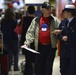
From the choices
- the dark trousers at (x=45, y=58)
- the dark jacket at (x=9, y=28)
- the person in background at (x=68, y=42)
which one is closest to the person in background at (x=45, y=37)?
the dark trousers at (x=45, y=58)

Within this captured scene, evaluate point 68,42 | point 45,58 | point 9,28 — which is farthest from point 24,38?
point 68,42

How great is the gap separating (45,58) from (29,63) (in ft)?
3.14

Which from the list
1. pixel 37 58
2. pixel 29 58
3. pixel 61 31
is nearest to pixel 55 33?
pixel 61 31

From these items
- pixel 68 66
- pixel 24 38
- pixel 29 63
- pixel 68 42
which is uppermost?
pixel 68 42

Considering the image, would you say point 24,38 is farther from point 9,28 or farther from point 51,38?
point 51,38

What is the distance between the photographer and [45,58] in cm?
508

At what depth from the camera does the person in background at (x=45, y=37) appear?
16.2ft

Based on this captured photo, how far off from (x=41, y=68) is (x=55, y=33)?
76 cm

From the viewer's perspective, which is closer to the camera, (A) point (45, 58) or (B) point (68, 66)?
(B) point (68, 66)

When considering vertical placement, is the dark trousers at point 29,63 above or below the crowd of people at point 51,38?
below

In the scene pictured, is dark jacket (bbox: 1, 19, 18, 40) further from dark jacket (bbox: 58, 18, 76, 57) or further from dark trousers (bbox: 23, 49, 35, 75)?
dark jacket (bbox: 58, 18, 76, 57)

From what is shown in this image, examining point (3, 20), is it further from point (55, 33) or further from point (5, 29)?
point (55, 33)

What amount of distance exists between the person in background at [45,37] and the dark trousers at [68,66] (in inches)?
9.6

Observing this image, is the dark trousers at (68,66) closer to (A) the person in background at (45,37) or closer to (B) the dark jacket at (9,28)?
(A) the person in background at (45,37)
